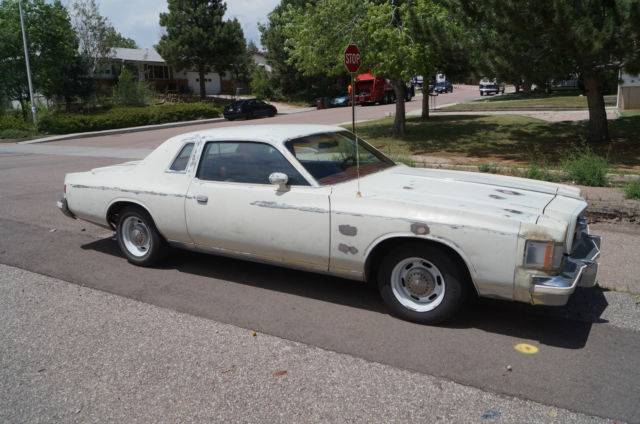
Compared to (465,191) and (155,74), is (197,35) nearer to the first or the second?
(155,74)

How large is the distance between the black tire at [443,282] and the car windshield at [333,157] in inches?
36.0

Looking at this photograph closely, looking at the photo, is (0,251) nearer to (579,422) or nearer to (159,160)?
(159,160)

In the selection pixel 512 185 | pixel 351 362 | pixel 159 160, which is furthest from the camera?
pixel 159 160

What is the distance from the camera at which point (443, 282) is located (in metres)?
4.24

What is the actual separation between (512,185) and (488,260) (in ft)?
4.30

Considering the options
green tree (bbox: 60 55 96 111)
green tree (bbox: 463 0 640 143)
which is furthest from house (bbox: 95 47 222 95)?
green tree (bbox: 463 0 640 143)

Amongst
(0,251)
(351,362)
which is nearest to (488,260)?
(351,362)

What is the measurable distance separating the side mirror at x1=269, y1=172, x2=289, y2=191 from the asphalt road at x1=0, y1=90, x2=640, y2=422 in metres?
0.99

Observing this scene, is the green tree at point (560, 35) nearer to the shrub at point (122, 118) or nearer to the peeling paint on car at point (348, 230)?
the peeling paint on car at point (348, 230)

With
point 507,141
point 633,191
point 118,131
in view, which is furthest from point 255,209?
point 118,131

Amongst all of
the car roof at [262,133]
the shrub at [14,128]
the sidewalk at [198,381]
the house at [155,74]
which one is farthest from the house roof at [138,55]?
the sidewalk at [198,381]

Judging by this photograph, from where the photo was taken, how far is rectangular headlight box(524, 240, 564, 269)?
3822 mm

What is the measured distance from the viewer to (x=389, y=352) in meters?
3.95

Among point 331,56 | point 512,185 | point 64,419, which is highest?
point 331,56
